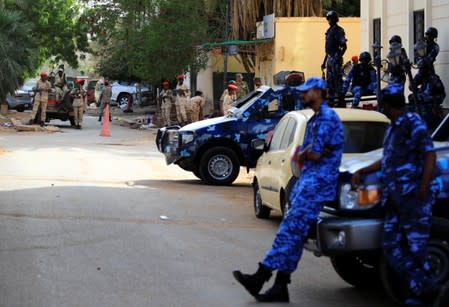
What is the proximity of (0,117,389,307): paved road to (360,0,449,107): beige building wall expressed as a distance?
4896mm

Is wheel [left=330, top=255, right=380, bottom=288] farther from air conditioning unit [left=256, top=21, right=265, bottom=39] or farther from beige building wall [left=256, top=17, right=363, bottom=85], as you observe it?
air conditioning unit [left=256, top=21, right=265, bottom=39]

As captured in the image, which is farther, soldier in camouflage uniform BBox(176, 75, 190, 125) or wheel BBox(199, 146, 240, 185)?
soldier in camouflage uniform BBox(176, 75, 190, 125)

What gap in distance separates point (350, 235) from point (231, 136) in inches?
414

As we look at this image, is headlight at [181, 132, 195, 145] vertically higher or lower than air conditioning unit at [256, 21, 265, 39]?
lower

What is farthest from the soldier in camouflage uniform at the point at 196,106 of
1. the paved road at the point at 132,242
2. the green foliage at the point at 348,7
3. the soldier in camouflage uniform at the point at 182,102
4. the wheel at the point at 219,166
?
the wheel at the point at 219,166

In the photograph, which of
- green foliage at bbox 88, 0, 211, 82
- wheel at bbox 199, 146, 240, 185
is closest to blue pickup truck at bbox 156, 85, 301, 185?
wheel at bbox 199, 146, 240, 185

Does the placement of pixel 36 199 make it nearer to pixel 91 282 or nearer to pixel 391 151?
pixel 91 282

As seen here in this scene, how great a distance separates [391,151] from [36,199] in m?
8.53

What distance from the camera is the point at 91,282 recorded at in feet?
26.7

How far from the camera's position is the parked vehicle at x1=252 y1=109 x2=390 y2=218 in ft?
34.6

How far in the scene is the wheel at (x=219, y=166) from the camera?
17.2m

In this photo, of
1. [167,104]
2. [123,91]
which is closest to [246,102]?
[167,104]

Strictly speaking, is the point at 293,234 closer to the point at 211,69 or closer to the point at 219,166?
the point at 219,166

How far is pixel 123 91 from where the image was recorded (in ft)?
189
